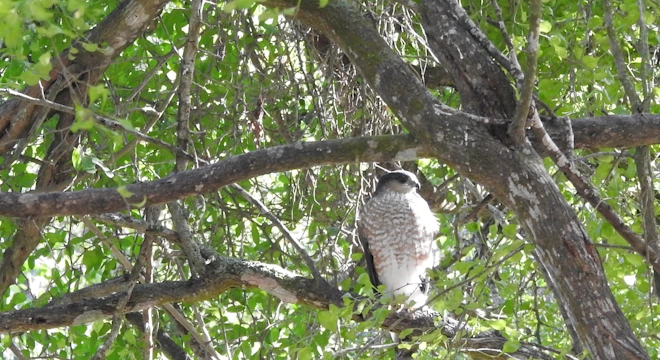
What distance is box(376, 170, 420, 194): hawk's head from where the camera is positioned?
4945 millimetres

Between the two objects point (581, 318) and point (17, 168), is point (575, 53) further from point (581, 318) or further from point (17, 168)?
point (17, 168)

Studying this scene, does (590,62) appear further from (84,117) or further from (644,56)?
(84,117)

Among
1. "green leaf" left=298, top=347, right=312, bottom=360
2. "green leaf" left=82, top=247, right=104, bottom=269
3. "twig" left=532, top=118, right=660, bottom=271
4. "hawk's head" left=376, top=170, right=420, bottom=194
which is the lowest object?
"green leaf" left=298, top=347, right=312, bottom=360

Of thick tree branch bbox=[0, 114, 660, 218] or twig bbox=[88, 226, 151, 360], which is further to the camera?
twig bbox=[88, 226, 151, 360]

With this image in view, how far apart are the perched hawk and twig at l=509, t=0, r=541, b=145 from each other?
8.49 ft

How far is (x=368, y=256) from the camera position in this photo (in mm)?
5359

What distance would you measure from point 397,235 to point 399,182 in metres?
0.41

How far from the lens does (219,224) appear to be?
4.59m

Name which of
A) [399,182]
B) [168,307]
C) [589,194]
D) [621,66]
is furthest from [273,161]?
[399,182]

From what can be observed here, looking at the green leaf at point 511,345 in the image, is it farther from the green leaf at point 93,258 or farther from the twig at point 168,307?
the green leaf at point 93,258

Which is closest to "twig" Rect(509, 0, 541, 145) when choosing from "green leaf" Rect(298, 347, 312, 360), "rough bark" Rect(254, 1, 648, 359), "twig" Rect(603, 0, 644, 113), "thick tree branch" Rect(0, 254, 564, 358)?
"rough bark" Rect(254, 1, 648, 359)

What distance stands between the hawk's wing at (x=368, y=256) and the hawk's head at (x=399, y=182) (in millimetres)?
310

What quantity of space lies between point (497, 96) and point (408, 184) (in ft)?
7.59

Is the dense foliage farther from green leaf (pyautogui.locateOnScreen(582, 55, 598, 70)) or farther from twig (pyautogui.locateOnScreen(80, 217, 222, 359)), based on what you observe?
green leaf (pyautogui.locateOnScreen(582, 55, 598, 70))
